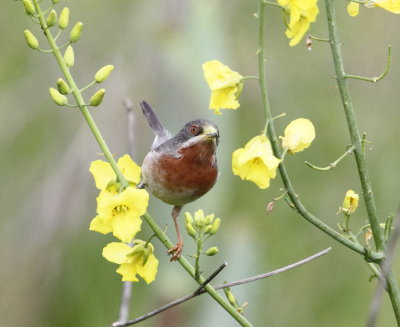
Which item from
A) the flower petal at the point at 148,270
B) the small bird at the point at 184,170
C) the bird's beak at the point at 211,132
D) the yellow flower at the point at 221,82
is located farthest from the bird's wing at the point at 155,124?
the yellow flower at the point at 221,82

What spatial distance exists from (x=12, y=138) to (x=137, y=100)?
3.69ft

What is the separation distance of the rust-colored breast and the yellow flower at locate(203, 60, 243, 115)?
1229mm

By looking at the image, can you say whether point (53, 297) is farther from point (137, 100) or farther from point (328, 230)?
point (328, 230)

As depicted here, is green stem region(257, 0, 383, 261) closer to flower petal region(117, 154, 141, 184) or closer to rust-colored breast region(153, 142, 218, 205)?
flower petal region(117, 154, 141, 184)

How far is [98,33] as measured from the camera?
680cm

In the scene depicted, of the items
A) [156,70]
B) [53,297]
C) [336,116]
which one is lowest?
[53,297]

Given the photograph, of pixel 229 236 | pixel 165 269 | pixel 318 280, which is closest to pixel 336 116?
pixel 318 280

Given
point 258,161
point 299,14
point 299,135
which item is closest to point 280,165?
point 258,161

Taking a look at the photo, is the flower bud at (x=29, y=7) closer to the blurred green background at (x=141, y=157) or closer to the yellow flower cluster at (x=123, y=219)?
the yellow flower cluster at (x=123, y=219)

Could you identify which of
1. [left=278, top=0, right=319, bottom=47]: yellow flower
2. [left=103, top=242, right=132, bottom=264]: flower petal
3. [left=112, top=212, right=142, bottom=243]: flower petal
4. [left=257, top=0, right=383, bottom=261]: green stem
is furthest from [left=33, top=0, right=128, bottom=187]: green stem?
[left=278, top=0, right=319, bottom=47]: yellow flower

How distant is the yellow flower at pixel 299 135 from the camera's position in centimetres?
273

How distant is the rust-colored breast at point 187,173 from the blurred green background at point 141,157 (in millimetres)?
1480

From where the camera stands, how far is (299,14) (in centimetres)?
254

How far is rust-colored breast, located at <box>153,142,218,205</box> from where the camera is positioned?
4.00 m
